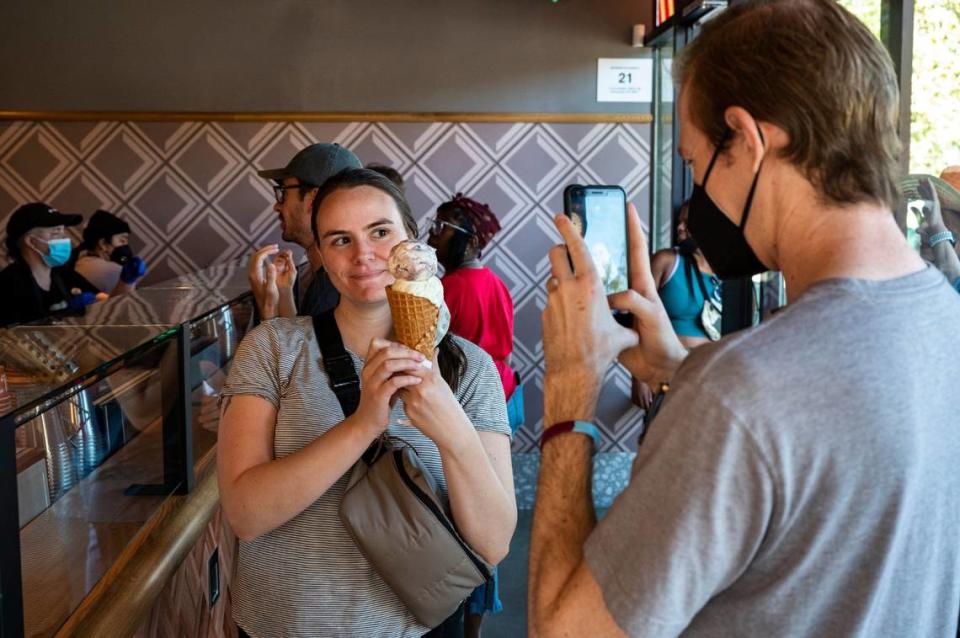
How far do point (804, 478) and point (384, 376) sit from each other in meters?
0.80

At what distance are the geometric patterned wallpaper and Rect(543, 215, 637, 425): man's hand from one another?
14.3ft

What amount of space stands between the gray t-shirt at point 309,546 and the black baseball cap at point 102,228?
3910 mm

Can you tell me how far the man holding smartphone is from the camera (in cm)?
97

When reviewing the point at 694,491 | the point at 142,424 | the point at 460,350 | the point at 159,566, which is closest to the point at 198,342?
the point at 142,424

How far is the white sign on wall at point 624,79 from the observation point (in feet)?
18.5

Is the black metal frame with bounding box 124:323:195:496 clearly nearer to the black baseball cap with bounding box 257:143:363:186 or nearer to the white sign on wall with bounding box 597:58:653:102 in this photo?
the black baseball cap with bounding box 257:143:363:186

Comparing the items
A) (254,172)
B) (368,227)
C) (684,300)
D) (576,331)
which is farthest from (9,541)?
(254,172)

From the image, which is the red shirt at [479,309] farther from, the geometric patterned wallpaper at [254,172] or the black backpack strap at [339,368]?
the black backpack strap at [339,368]

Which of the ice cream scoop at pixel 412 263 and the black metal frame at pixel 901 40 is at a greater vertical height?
the black metal frame at pixel 901 40

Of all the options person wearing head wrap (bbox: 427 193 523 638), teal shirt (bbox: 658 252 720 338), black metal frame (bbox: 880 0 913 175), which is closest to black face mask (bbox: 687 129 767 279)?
black metal frame (bbox: 880 0 913 175)

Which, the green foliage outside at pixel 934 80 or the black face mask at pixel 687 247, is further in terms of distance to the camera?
the black face mask at pixel 687 247

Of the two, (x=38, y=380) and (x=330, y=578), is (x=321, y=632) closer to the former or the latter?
(x=330, y=578)

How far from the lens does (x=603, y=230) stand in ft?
5.63

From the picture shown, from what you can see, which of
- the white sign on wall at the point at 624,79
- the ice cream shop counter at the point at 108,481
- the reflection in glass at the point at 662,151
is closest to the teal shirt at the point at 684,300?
the reflection in glass at the point at 662,151
